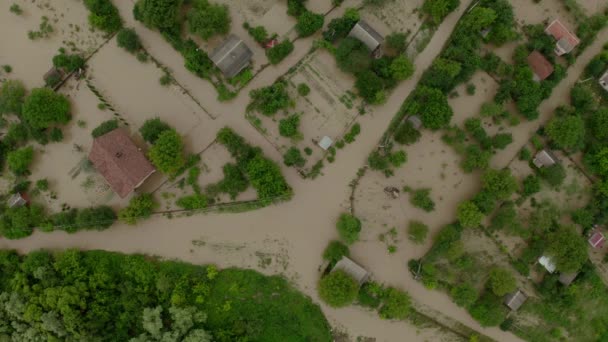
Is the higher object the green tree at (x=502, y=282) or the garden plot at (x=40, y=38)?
the garden plot at (x=40, y=38)

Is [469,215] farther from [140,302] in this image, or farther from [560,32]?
[140,302]

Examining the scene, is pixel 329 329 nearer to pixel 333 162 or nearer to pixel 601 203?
pixel 333 162

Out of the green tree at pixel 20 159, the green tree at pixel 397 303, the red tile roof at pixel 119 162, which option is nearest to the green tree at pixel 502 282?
the green tree at pixel 397 303

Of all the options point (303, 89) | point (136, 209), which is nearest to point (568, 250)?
point (303, 89)

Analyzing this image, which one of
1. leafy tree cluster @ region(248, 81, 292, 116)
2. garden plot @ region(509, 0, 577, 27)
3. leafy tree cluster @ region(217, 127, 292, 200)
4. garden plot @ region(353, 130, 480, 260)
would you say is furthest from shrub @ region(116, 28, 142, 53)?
garden plot @ region(509, 0, 577, 27)

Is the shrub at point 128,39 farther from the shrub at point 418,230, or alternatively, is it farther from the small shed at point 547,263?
the small shed at point 547,263

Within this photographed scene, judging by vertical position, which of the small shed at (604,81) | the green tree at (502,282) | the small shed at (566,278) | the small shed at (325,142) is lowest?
the small shed at (566,278)
